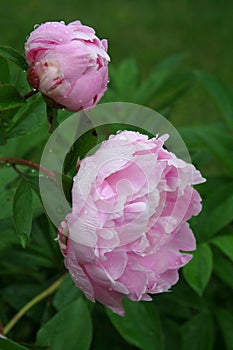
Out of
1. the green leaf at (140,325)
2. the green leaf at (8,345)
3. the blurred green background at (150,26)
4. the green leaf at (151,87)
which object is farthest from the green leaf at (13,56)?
the blurred green background at (150,26)

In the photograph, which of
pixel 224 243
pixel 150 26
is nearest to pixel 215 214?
pixel 224 243

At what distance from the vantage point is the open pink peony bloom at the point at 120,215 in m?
0.83

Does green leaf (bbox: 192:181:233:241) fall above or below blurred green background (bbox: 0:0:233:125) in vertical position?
above

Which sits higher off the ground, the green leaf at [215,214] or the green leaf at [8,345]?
the green leaf at [8,345]

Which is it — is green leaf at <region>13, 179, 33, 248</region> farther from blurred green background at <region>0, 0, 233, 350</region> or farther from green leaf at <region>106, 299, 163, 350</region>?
green leaf at <region>106, 299, 163, 350</region>

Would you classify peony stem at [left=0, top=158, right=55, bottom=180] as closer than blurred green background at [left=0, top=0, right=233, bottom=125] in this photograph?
Yes

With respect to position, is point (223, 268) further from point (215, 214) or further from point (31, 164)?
point (31, 164)

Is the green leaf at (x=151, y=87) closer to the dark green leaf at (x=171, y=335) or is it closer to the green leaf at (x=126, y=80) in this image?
the green leaf at (x=126, y=80)

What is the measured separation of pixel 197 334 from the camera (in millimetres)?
1480

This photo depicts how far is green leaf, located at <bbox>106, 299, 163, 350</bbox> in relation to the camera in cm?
130

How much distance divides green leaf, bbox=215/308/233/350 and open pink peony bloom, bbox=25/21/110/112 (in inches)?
30.3

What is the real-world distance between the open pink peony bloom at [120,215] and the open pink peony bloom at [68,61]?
77mm

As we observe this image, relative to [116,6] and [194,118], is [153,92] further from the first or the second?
[116,6]

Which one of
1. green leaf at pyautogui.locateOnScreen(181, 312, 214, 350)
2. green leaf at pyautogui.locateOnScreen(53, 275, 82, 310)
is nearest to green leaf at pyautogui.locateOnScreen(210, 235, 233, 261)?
green leaf at pyautogui.locateOnScreen(181, 312, 214, 350)
